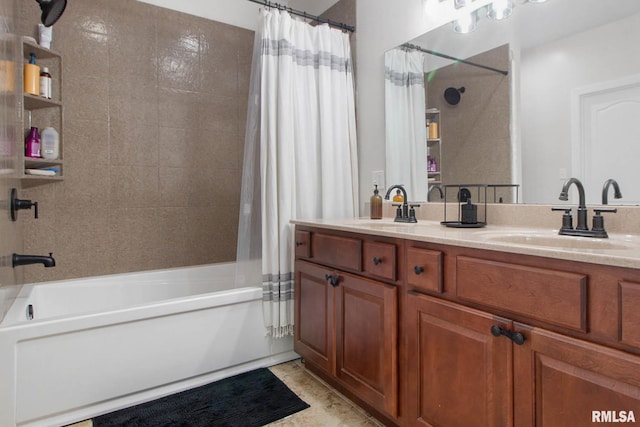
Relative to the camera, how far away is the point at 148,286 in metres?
2.58

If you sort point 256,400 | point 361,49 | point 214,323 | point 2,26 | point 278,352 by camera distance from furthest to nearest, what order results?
point 361,49, point 278,352, point 214,323, point 256,400, point 2,26

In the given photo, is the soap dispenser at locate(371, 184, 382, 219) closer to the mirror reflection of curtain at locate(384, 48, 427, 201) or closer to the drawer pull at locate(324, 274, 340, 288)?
the mirror reflection of curtain at locate(384, 48, 427, 201)

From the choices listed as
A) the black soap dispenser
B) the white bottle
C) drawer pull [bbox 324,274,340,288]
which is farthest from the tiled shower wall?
the black soap dispenser

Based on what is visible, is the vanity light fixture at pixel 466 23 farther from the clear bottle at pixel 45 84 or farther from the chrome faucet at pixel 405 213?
the clear bottle at pixel 45 84

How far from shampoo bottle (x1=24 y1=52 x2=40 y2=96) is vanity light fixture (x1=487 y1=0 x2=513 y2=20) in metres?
2.47

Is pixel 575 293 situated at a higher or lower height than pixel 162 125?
lower

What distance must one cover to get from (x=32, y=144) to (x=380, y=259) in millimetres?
2117

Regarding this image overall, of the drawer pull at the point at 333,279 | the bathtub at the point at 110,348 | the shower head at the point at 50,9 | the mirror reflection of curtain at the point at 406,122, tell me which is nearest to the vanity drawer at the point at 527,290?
the drawer pull at the point at 333,279

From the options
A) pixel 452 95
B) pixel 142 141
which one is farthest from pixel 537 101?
pixel 142 141

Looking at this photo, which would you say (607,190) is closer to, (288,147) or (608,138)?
(608,138)

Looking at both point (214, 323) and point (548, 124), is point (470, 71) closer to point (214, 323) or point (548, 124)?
point (548, 124)

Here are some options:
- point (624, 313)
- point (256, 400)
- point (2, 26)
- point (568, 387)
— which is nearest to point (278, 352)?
point (256, 400)

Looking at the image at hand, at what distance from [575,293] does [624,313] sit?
99 millimetres

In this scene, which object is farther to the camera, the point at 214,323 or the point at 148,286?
the point at 148,286
